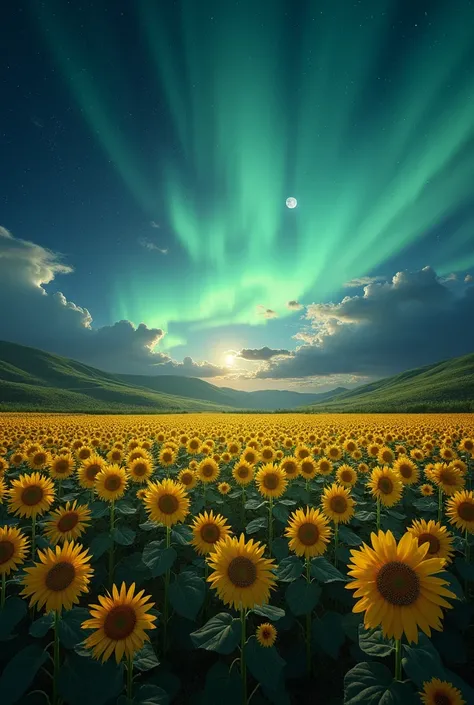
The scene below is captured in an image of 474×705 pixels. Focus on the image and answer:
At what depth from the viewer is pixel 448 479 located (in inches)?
304

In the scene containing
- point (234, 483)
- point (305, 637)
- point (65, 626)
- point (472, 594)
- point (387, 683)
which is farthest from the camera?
point (234, 483)

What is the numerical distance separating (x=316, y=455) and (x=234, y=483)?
392cm

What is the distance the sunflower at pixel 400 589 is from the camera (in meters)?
2.96

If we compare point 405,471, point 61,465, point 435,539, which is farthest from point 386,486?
point 61,465

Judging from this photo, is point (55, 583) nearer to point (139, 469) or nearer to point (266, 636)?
point (266, 636)

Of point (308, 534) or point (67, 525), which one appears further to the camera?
point (67, 525)

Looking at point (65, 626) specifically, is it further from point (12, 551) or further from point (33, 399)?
point (33, 399)

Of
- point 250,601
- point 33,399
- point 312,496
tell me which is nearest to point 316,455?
point 312,496

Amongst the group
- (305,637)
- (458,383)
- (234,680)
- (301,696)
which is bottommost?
(301,696)

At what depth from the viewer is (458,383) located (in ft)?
552

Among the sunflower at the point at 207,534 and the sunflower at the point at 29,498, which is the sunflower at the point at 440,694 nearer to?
the sunflower at the point at 207,534

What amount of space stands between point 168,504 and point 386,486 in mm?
4551

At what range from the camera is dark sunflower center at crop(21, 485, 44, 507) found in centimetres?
602

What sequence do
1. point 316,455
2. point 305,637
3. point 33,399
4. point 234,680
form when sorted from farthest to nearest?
point 33,399, point 316,455, point 305,637, point 234,680
